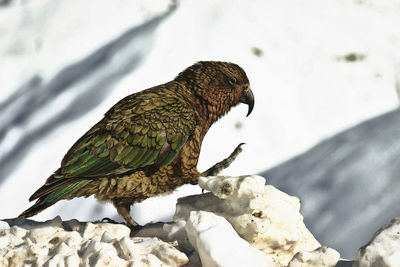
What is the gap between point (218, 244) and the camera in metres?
2.94

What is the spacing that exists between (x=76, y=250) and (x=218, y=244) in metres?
0.65

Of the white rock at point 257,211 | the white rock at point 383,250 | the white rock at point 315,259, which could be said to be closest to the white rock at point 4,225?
the white rock at point 257,211

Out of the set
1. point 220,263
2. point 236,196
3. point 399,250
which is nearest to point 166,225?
point 236,196

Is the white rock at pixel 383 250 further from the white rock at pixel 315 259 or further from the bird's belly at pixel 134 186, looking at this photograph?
the bird's belly at pixel 134 186

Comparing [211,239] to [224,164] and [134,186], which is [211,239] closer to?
[134,186]

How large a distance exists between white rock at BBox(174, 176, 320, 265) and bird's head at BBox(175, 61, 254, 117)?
0.92 meters

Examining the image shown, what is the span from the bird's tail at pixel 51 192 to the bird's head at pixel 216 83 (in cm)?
104

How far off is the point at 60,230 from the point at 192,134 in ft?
3.52

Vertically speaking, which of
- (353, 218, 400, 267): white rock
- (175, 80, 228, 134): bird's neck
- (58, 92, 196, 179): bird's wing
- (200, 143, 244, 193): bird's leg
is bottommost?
(353, 218, 400, 267): white rock

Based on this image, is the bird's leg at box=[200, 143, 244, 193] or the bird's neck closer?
the bird's neck

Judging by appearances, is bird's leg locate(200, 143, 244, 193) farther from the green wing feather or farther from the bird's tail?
the bird's tail

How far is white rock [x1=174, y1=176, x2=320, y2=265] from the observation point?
3.29 metres

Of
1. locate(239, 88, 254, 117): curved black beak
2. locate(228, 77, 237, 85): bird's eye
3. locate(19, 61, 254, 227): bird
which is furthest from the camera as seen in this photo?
locate(239, 88, 254, 117): curved black beak

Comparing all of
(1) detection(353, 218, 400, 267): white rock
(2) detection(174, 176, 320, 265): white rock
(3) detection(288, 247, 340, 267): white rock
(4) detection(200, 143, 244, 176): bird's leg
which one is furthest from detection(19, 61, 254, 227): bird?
(1) detection(353, 218, 400, 267): white rock
